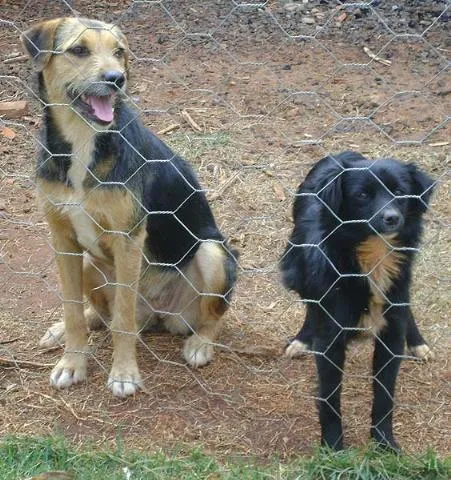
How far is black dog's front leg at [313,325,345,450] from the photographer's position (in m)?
3.10

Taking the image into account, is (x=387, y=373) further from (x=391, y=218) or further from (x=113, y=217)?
(x=113, y=217)

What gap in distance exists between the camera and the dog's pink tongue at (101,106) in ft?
10.8

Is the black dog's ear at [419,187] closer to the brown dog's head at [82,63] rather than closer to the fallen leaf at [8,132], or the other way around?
the brown dog's head at [82,63]

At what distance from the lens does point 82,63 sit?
324cm

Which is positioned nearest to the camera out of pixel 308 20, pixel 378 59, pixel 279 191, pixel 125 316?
pixel 125 316

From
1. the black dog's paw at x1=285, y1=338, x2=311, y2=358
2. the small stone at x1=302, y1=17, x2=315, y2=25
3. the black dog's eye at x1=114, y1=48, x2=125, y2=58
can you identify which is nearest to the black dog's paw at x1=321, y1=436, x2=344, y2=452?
the black dog's paw at x1=285, y1=338, x2=311, y2=358

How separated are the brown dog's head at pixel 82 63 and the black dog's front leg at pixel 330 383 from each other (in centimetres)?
113

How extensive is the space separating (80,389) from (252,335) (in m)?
0.80

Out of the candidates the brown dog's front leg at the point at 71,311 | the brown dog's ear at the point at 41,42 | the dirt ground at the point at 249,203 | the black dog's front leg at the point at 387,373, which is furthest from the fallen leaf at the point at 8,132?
the black dog's front leg at the point at 387,373

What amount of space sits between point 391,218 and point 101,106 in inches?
45.7

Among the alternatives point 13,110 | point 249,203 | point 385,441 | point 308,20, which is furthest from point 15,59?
point 385,441

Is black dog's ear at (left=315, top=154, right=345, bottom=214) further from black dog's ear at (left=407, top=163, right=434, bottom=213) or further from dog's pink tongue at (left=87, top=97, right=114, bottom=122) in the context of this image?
dog's pink tongue at (left=87, top=97, right=114, bottom=122)

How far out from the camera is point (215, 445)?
10.6 feet

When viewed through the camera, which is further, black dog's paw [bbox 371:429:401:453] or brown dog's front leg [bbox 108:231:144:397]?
brown dog's front leg [bbox 108:231:144:397]
